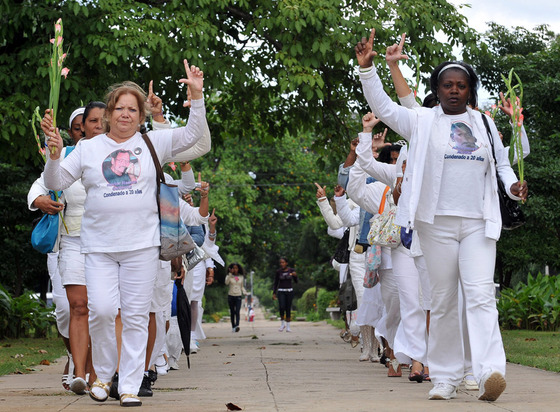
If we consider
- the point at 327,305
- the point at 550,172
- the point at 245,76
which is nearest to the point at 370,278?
the point at 245,76

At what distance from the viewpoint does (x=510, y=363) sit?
439 inches

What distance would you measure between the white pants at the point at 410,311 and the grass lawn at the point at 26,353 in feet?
13.3

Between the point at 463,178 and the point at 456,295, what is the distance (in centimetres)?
81

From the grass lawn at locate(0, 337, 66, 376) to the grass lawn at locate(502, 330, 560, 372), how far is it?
535 cm

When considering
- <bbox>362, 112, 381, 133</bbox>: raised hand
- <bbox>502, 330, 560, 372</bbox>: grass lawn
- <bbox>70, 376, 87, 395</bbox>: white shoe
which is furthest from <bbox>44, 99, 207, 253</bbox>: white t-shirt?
<bbox>502, 330, 560, 372</bbox>: grass lawn

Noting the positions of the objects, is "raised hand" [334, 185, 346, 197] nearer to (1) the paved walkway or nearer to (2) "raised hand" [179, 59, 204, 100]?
(1) the paved walkway

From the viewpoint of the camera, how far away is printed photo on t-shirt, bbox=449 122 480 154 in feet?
Result: 21.9

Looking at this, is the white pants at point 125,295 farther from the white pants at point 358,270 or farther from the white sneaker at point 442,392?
the white pants at point 358,270

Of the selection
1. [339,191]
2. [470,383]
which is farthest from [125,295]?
[339,191]

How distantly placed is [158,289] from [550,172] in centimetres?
1735

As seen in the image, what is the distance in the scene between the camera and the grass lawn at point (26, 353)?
35.3 feet

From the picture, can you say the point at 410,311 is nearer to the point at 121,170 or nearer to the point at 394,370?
the point at 394,370

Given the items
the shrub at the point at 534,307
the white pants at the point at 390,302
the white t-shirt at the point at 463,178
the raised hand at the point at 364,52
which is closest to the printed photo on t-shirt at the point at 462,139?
the white t-shirt at the point at 463,178

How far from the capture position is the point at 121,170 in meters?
6.51
